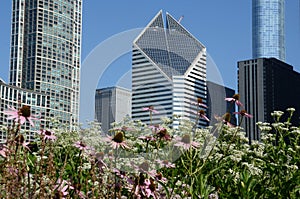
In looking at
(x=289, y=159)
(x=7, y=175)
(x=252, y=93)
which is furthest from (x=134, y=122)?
(x=252, y=93)

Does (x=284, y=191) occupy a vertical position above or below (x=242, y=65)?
below

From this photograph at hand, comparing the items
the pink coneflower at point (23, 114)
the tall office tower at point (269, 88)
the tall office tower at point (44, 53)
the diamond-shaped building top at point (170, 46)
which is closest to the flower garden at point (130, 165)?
the pink coneflower at point (23, 114)

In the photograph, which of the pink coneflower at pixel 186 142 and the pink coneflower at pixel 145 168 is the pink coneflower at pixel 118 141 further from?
the pink coneflower at pixel 186 142

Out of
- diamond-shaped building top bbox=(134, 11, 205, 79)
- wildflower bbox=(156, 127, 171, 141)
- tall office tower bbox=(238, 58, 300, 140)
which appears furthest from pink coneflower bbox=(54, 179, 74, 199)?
tall office tower bbox=(238, 58, 300, 140)

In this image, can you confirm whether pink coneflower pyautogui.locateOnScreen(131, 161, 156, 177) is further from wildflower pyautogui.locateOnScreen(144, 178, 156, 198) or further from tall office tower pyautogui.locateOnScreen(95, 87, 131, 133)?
tall office tower pyautogui.locateOnScreen(95, 87, 131, 133)

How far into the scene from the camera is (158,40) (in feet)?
10.8

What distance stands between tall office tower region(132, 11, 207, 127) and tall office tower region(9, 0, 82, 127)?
168239 millimetres

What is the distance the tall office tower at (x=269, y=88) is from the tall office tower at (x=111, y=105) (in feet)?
444

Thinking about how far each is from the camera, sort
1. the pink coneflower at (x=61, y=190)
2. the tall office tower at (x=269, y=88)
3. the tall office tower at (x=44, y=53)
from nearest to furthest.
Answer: the pink coneflower at (x=61, y=190)
the tall office tower at (x=269, y=88)
the tall office tower at (x=44, y=53)

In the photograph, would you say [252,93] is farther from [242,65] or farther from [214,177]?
[214,177]

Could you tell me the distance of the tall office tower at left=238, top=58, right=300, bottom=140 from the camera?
140 meters

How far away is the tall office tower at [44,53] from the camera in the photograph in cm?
17588

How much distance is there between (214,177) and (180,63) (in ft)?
4.79

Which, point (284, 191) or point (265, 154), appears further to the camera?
point (265, 154)
